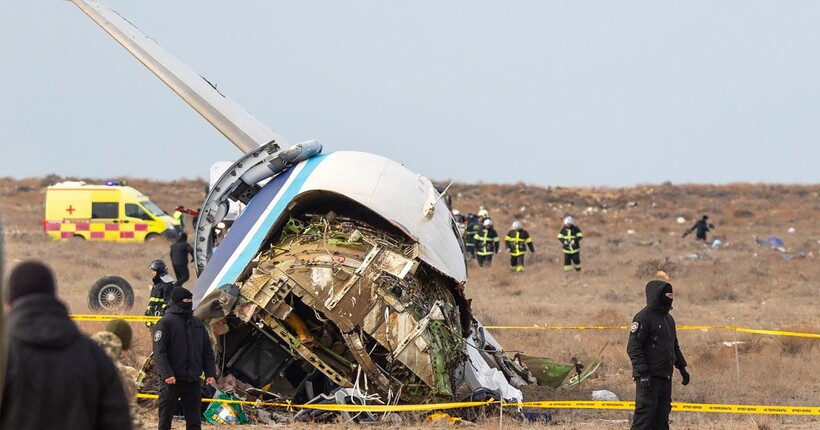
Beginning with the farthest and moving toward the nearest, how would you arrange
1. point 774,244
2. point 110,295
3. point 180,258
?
point 774,244, point 180,258, point 110,295

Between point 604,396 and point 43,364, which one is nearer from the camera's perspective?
point 43,364

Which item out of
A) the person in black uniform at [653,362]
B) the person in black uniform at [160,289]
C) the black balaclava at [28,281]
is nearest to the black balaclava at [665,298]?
the person in black uniform at [653,362]

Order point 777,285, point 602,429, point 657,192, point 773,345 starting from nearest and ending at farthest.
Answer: point 602,429 → point 773,345 → point 777,285 → point 657,192

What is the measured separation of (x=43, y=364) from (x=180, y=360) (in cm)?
497

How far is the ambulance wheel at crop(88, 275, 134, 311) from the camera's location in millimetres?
19375

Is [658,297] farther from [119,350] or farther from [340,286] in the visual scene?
[119,350]

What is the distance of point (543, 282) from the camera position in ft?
89.4

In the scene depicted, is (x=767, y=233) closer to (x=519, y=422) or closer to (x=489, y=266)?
(x=489, y=266)

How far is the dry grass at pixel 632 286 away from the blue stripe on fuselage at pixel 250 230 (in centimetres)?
274

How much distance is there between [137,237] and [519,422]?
2597 cm

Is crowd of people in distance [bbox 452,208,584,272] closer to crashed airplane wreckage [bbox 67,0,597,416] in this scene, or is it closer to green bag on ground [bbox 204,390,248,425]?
crashed airplane wreckage [bbox 67,0,597,416]

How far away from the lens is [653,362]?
1004 centimetres

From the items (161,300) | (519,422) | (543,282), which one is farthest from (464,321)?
(543,282)

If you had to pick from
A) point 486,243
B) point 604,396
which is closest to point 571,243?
point 486,243
